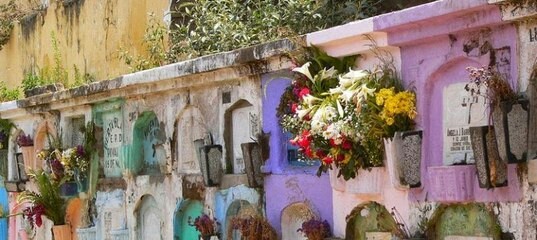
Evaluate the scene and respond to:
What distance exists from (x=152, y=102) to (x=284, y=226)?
2.89 meters

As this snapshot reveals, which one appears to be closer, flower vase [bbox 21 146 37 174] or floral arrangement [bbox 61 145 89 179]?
floral arrangement [bbox 61 145 89 179]

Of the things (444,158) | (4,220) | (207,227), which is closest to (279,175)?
(207,227)

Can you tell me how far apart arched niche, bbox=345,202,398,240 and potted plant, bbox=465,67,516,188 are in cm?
125

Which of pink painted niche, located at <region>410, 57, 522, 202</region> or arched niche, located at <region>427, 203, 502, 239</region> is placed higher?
pink painted niche, located at <region>410, 57, 522, 202</region>

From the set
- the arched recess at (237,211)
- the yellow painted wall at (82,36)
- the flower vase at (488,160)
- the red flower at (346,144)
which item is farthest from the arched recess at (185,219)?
the flower vase at (488,160)

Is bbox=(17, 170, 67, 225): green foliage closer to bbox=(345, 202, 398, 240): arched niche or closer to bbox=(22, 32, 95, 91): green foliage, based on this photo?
bbox=(22, 32, 95, 91): green foliage

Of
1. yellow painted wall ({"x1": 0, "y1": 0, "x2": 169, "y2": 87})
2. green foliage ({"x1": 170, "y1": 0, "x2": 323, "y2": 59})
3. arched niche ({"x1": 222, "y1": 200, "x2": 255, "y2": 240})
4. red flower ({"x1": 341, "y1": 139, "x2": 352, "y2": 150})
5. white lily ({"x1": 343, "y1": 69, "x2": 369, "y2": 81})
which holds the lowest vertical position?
arched niche ({"x1": 222, "y1": 200, "x2": 255, "y2": 240})

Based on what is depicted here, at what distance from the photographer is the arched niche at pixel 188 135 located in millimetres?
11945

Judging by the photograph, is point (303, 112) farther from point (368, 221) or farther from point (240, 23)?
point (240, 23)

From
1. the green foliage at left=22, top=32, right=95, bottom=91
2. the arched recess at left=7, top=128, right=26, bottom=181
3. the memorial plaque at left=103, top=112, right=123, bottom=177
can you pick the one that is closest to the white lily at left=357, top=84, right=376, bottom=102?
the memorial plaque at left=103, top=112, right=123, bottom=177

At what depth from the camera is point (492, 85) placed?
7.76m

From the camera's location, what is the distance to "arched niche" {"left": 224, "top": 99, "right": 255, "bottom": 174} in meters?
11.0

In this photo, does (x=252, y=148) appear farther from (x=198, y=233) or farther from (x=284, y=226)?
(x=198, y=233)

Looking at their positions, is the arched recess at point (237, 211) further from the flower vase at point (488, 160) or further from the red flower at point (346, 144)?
the flower vase at point (488, 160)
